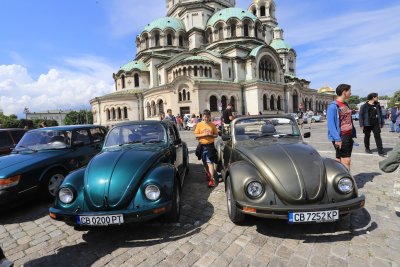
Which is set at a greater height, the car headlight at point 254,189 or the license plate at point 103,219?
the car headlight at point 254,189

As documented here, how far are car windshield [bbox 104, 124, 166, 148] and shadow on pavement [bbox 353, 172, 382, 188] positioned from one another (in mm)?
4372

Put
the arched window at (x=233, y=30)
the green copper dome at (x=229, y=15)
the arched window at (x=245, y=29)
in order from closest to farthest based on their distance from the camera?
the green copper dome at (x=229, y=15), the arched window at (x=233, y=30), the arched window at (x=245, y=29)

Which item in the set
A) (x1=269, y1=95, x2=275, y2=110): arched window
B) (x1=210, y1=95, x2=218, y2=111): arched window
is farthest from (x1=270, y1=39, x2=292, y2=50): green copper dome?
(x1=210, y1=95, x2=218, y2=111): arched window

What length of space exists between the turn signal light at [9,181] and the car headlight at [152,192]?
274 centimetres

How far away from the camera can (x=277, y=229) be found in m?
3.51

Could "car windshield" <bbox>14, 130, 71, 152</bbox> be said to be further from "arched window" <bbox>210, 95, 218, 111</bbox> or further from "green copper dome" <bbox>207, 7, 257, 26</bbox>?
"green copper dome" <bbox>207, 7, 257, 26</bbox>

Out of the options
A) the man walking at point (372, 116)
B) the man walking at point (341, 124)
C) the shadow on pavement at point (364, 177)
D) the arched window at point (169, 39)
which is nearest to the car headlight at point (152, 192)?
the man walking at point (341, 124)

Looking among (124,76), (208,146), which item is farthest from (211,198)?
(124,76)

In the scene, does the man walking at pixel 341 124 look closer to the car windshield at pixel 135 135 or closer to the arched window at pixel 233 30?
the car windshield at pixel 135 135

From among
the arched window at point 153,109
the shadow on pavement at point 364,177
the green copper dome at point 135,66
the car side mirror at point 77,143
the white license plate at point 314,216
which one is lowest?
the shadow on pavement at point 364,177

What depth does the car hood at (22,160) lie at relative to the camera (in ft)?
14.8

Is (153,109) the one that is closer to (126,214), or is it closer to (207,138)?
(207,138)

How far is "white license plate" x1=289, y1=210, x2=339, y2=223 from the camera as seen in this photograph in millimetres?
2984

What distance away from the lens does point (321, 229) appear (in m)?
3.42
